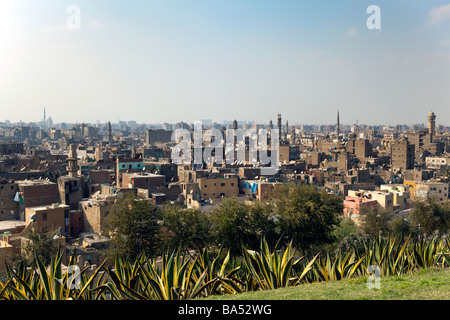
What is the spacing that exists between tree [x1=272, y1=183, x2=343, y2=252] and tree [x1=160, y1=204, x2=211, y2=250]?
235 centimetres

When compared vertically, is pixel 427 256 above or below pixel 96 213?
above

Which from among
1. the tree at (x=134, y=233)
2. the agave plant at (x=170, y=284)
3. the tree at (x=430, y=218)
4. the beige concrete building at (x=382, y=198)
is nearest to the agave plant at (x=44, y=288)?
the agave plant at (x=170, y=284)

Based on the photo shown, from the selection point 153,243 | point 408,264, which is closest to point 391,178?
point 153,243

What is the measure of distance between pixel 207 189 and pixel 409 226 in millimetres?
12317

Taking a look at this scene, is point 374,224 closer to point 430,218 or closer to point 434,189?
point 430,218

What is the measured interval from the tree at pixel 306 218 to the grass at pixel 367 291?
288 inches

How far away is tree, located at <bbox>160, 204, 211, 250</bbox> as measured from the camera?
13.5m

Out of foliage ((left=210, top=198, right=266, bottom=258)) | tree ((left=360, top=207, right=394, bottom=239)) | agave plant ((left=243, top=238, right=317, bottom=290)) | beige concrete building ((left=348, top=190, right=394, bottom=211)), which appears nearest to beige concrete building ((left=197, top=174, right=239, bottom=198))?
beige concrete building ((left=348, top=190, right=394, bottom=211))

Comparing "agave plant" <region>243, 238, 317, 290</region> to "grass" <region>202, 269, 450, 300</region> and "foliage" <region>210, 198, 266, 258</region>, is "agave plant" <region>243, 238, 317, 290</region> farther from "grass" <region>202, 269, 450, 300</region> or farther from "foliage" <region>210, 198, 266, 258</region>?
"foliage" <region>210, 198, 266, 258</region>

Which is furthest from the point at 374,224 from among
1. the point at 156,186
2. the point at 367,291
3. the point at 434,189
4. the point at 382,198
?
the point at 367,291

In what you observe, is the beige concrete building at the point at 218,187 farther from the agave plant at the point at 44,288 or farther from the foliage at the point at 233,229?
the agave plant at the point at 44,288

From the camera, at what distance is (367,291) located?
18.6 ft

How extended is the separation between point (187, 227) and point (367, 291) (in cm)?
856
